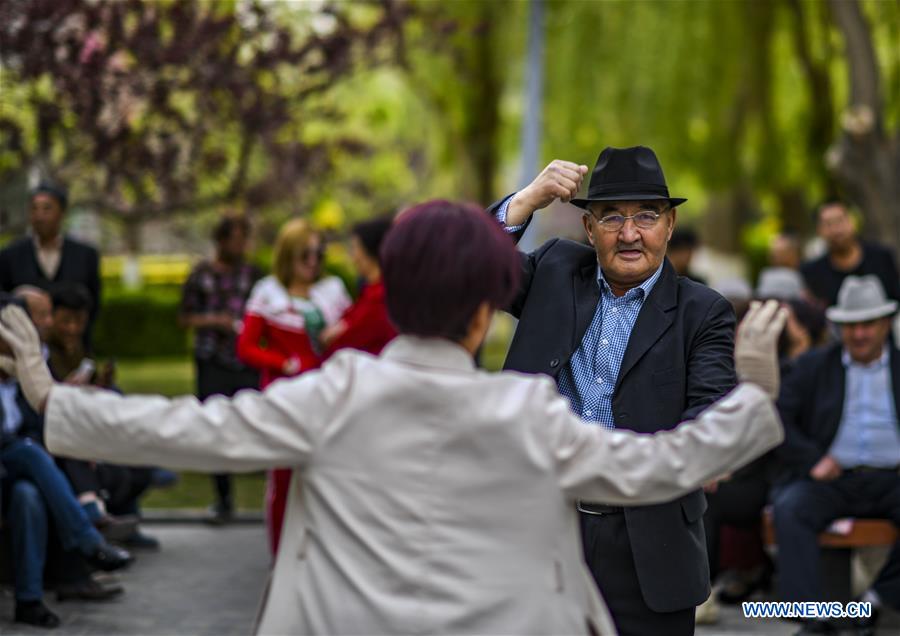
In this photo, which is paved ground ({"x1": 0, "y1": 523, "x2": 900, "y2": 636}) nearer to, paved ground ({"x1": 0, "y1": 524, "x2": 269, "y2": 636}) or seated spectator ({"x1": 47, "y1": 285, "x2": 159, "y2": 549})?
paved ground ({"x1": 0, "y1": 524, "x2": 269, "y2": 636})

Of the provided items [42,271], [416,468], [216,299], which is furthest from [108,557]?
[416,468]

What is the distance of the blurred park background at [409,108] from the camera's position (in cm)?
1222

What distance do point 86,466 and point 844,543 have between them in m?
4.01

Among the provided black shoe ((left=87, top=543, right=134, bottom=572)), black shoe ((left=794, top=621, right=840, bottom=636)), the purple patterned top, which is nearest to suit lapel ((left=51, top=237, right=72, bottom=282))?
the purple patterned top

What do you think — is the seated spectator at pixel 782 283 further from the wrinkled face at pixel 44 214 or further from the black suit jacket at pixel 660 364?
the black suit jacket at pixel 660 364

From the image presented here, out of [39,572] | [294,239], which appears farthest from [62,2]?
[39,572]

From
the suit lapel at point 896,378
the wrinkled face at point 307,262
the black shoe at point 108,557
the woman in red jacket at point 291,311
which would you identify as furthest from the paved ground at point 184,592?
the suit lapel at point 896,378

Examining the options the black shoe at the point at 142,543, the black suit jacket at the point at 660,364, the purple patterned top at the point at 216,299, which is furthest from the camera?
the purple patterned top at the point at 216,299

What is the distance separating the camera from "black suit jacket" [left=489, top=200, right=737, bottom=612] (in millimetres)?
4016

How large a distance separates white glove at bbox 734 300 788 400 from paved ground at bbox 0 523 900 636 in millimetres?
4433

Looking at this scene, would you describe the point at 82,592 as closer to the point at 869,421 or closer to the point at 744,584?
the point at 744,584

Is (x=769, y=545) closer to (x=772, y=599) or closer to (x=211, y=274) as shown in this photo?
(x=772, y=599)

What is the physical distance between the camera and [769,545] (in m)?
8.02

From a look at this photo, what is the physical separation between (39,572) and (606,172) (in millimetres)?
4115
